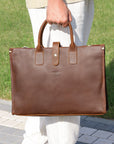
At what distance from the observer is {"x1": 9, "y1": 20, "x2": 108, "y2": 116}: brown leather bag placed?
2533 millimetres

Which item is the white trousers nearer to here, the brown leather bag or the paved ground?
the brown leather bag

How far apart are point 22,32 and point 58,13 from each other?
6.08 m

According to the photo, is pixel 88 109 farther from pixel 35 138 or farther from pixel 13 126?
pixel 13 126

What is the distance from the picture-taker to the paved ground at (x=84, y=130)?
388 cm

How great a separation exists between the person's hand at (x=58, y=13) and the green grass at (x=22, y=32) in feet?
7.81

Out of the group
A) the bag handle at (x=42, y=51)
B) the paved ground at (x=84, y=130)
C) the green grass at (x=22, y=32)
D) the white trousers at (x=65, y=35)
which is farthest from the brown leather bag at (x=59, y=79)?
the green grass at (x=22, y=32)

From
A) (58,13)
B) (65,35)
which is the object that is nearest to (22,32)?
(65,35)

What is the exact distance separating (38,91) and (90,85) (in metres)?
0.37

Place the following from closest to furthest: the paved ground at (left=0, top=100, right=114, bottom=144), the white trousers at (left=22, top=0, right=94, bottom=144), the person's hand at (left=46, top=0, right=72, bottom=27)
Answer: the person's hand at (left=46, top=0, right=72, bottom=27) → the white trousers at (left=22, top=0, right=94, bottom=144) → the paved ground at (left=0, top=100, right=114, bottom=144)

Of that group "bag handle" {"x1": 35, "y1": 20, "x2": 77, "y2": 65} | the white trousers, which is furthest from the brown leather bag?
the white trousers

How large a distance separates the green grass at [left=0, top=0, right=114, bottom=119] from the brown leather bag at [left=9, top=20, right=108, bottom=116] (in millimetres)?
2173

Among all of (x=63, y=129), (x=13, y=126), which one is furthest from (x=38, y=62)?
(x=13, y=126)

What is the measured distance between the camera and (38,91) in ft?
8.60

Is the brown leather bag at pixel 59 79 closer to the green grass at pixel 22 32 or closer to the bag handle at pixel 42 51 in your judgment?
the bag handle at pixel 42 51
